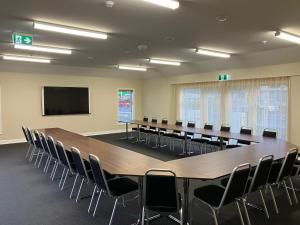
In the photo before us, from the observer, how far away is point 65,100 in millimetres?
9516

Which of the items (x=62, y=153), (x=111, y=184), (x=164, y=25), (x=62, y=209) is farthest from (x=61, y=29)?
(x=62, y=209)

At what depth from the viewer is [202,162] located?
3188mm

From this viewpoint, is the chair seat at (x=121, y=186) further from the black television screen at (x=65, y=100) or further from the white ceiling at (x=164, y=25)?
the black television screen at (x=65, y=100)

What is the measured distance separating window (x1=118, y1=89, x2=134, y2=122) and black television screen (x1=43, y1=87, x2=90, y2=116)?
1.65 m

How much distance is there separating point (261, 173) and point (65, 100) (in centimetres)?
821

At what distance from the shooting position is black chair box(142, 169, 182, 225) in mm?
2400

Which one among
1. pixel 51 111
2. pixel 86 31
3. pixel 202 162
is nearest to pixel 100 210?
pixel 202 162

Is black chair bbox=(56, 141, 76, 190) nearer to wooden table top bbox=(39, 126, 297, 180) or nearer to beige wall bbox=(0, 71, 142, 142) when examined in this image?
wooden table top bbox=(39, 126, 297, 180)

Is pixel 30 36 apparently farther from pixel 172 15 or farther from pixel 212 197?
pixel 212 197

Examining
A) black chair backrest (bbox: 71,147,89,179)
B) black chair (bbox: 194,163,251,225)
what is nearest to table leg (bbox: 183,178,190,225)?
black chair (bbox: 194,163,251,225)

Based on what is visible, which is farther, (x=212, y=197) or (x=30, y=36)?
(x=30, y=36)

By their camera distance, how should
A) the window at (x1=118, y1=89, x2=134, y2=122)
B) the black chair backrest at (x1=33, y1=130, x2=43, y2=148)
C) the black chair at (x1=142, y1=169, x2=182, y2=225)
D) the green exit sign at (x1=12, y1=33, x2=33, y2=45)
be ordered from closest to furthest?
the black chair at (x1=142, y1=169, x2=182, y2=225) → the green exit sign at (x1=12, y1=33, x2=33, y2=45) → the black chair backrest at (x1=33, y1=130, x2=43, y2=148) → the window at (x1=118, y1=89, x2=134, y2=122)

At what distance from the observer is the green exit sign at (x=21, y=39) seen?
14.4ft

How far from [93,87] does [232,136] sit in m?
6.51
